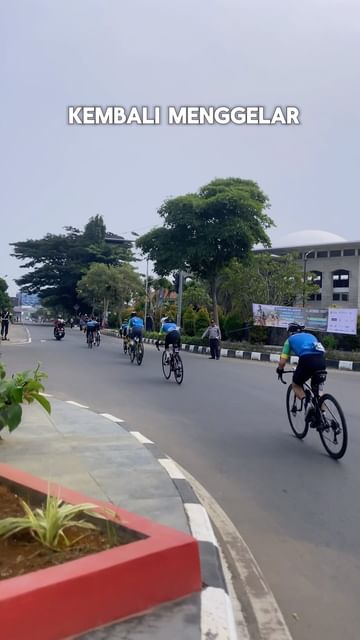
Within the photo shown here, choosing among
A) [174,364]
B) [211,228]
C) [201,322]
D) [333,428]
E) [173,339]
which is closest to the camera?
[333,428]

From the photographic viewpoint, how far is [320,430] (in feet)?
22.8

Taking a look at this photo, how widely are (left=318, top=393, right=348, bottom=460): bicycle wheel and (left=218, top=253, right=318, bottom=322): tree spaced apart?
24.0m

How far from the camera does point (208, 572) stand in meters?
3.47

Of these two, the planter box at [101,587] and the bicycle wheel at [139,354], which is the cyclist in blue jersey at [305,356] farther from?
the bicycle wheel at [139,354]

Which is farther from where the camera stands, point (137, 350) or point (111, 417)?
point (137, 350)

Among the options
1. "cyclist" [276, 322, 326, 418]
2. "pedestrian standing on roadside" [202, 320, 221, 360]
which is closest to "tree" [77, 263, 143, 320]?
"pedestrian standing on roadside" [202, 320, 221, 360]

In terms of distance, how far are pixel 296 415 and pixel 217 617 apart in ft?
16.9

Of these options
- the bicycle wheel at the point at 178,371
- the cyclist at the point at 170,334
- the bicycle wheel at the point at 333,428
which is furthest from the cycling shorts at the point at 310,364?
the cyclist at the point at 170,334

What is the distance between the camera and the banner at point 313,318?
22.6m

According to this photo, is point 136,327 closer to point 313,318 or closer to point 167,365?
point 167,365

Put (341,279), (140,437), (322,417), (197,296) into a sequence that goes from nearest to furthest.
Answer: (322,417)
(140,437)
(197,296)
(341,279)

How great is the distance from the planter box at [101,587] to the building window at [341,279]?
53.1 m

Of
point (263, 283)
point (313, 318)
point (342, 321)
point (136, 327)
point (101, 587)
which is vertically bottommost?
point (101, 587)

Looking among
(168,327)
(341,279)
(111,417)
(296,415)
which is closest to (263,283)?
(168,327)
